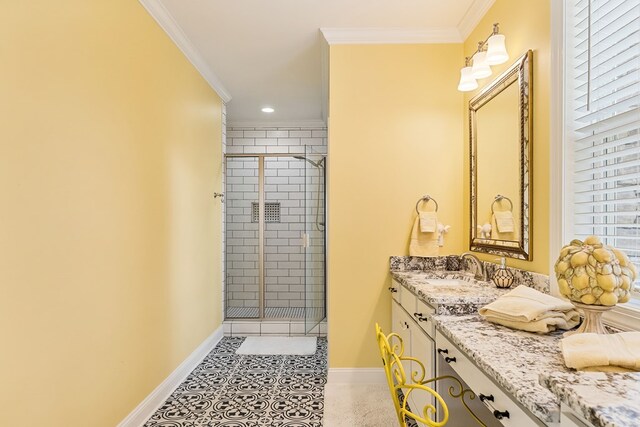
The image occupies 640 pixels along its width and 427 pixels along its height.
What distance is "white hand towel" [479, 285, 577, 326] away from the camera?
A: 1288 mm

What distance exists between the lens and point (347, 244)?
277 cm

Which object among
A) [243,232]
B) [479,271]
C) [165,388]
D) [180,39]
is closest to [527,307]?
[479,271]

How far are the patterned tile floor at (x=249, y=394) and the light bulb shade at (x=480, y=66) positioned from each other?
233 cm

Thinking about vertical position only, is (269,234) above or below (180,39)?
→ below

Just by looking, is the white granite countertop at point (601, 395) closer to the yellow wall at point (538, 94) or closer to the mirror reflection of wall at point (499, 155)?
the yellow wall at point (538, 94)

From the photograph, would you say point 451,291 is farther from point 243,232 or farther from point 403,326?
point 243,232

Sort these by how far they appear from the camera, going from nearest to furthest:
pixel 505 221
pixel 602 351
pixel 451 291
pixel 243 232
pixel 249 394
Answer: pixel 602 351 → pixel 451 291 → pixel 505 221 → pixel 249 394 → pixel 243 232

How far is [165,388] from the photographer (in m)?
2.53

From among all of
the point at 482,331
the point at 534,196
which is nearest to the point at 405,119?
the point at 534,196

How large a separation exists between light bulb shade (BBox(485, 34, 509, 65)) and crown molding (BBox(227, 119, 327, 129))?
3213 millimetres

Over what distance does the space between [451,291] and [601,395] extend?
123 cm

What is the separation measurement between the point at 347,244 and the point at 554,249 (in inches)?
55.9

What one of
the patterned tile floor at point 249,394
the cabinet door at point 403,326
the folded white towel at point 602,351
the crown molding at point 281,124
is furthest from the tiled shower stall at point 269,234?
the folded white towel at point 602,351

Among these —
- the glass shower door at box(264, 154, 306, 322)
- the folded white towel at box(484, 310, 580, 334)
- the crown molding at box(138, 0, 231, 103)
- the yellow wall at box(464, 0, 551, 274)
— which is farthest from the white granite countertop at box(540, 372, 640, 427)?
the glass shower door at box(264, 154, 306, 322)
